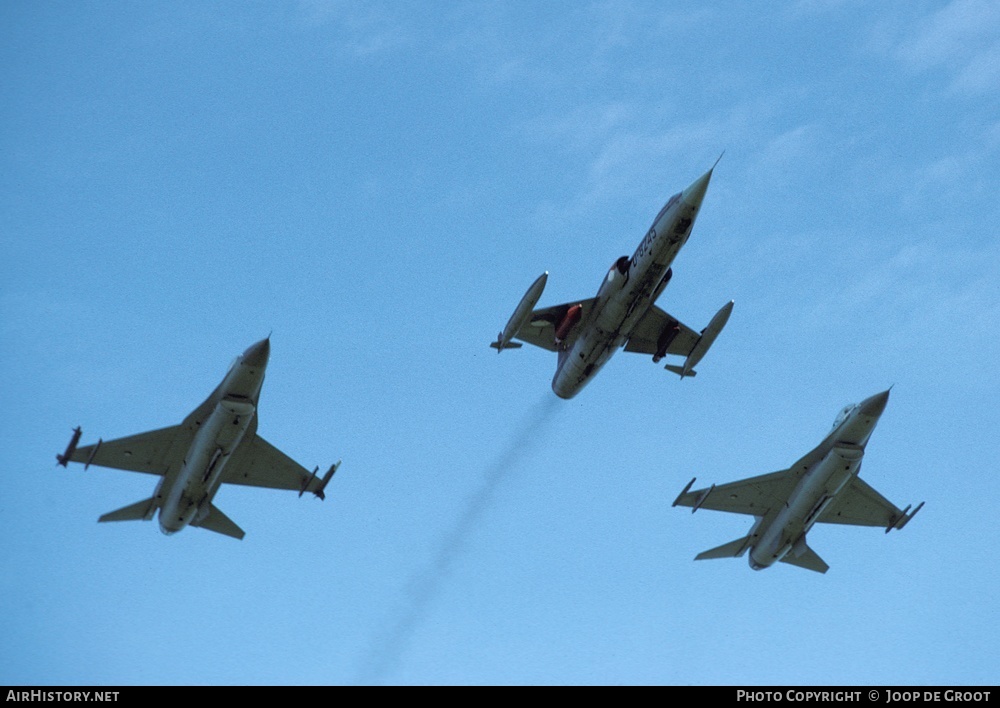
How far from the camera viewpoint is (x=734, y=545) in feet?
183

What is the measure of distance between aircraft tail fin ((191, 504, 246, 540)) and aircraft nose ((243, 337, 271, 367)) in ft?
32.2

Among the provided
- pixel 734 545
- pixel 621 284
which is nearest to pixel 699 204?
pixel 621 284

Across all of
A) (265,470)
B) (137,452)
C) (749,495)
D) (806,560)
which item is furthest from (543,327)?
(137,452)

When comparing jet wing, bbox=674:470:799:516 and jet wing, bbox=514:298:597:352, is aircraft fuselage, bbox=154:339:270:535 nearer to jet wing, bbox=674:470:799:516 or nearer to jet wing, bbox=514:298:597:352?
jet wing, bbox=514:298:597:352

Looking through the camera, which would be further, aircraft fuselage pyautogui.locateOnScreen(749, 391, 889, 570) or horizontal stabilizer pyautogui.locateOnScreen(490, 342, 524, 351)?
horizontal stabilizer pyautogui.locateOnScreen(490, 342, 524, 351)

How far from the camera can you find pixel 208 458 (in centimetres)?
4788

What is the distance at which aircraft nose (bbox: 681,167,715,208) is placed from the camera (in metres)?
50.4

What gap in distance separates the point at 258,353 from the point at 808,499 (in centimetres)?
2323

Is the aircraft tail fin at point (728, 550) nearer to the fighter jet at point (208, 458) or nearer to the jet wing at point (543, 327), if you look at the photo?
the jet wing at point (543, 327)

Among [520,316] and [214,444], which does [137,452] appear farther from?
[520,316]

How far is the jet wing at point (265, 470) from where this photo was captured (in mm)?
53438

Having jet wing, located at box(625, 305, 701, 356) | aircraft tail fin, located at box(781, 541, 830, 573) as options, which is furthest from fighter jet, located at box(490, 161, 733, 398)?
aircraft tail fin, located at box(781, 541, 830, 573)
